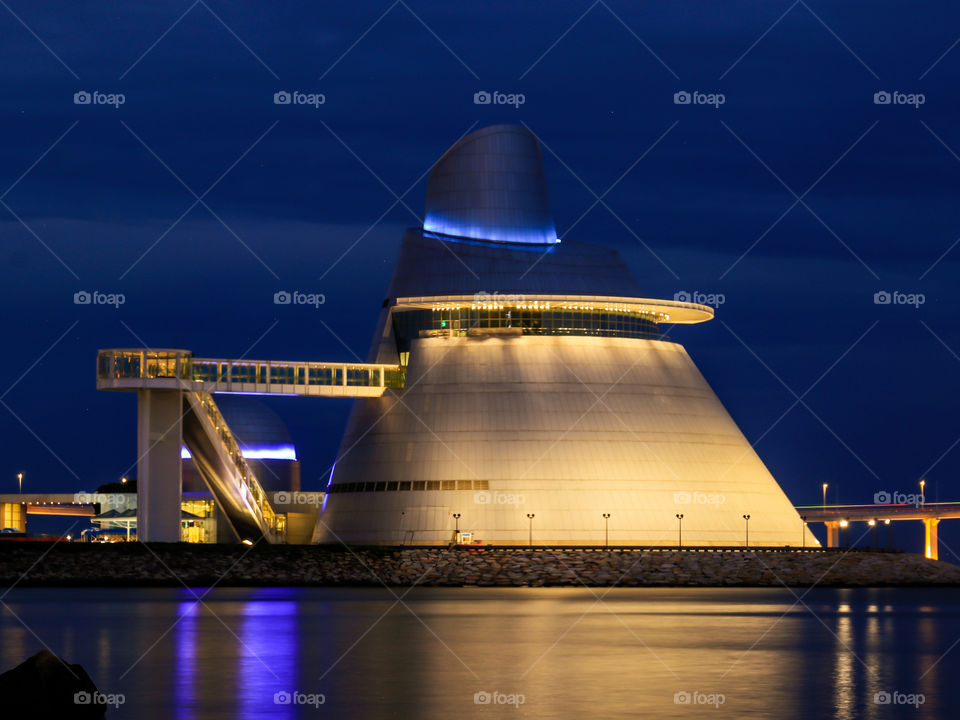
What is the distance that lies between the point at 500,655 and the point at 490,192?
233 ft

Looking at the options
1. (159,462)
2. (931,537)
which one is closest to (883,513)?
(931,537)

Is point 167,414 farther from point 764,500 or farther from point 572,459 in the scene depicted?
point 764,500

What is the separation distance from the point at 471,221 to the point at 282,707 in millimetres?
81299

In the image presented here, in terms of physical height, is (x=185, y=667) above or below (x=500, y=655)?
below

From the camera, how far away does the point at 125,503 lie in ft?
463

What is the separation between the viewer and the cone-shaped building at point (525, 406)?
350 ft

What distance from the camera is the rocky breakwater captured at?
4003 inches

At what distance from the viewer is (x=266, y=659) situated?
49.8m
